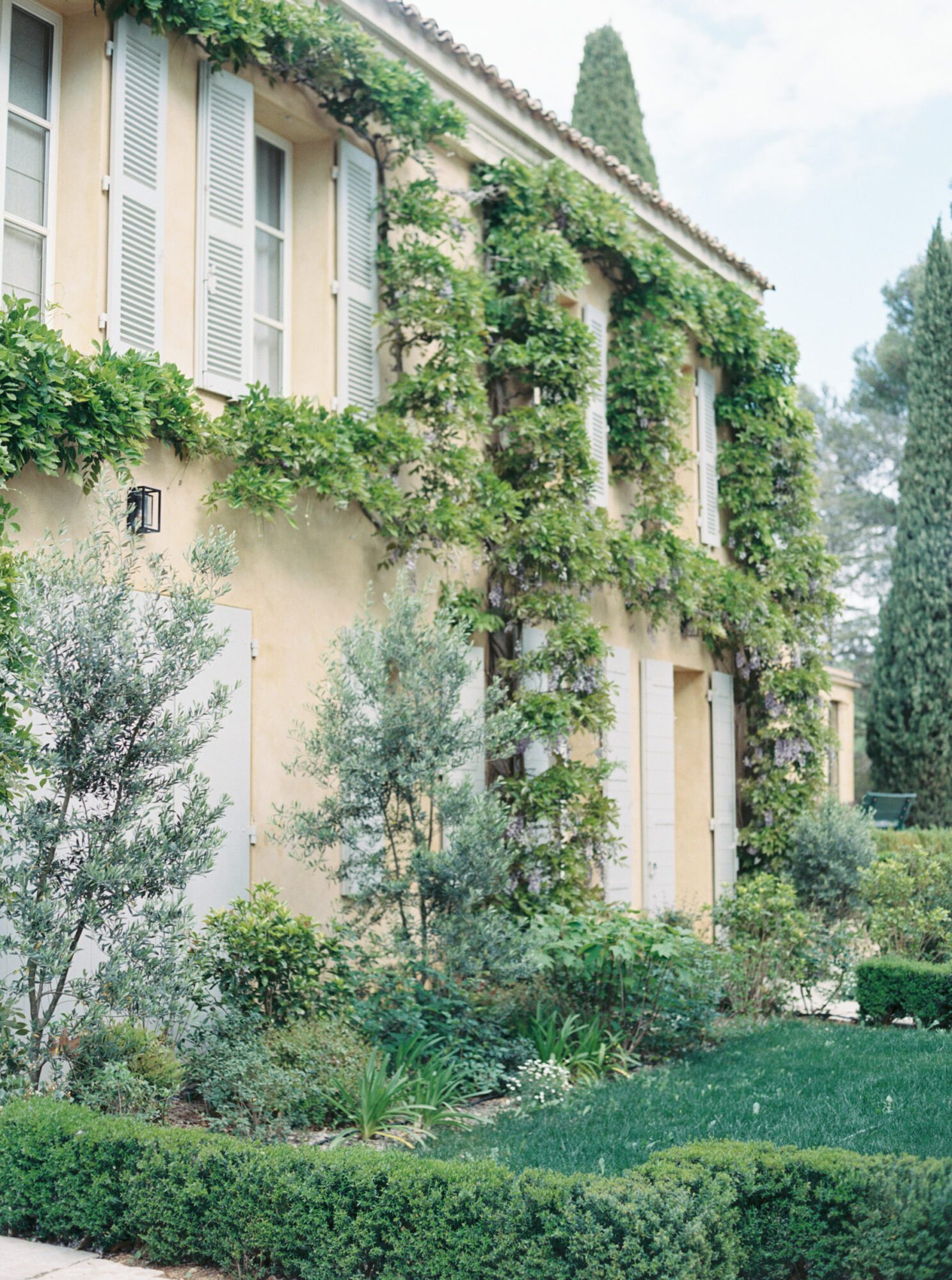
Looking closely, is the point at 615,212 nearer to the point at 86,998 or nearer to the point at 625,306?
the point at 625,306

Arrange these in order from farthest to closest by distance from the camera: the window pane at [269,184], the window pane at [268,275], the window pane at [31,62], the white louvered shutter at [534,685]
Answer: the white louvered shutter at [534,685] → the window pane at [269,184] → the window pane at [268,275] → the window pane at [31,62]

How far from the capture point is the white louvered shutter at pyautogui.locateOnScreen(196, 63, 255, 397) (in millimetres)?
7016

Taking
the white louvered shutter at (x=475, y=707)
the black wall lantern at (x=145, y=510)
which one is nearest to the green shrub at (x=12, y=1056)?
the black wall lantern at (x=145, y=510)

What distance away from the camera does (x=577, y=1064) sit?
6742mm

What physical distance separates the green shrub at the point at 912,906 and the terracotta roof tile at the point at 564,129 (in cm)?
615

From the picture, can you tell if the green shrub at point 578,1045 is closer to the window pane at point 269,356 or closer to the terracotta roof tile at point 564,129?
the window pane at point 269,356

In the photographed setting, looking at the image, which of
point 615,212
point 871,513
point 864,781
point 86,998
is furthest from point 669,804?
point 871,513

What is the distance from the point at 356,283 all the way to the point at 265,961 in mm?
4372

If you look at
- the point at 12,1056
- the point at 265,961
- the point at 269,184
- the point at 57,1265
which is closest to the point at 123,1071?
the point at 12,1056

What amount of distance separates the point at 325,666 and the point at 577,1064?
2620 millimetres

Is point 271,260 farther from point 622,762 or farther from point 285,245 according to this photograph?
point 622,762

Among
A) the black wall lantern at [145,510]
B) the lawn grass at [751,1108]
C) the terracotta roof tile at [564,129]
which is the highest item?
the terracotta roof tile at [564,129]

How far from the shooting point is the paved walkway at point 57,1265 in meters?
3.82

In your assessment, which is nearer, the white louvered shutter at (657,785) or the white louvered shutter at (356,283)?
the white louvered shutter at (356,283)
